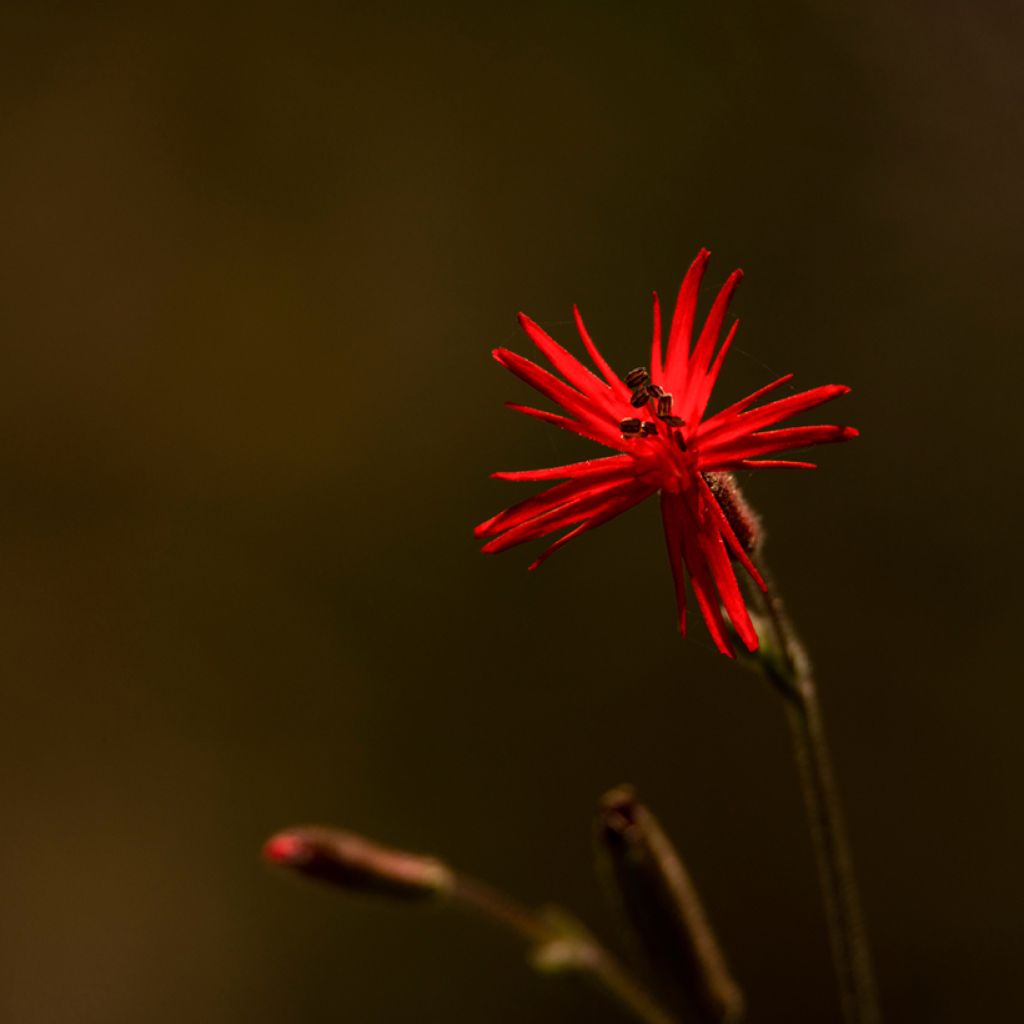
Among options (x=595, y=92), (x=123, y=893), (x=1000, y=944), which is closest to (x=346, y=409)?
(x=595, y=92)

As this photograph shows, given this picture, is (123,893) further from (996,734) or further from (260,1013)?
(996,734)

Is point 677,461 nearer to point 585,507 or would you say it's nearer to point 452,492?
point 585,507

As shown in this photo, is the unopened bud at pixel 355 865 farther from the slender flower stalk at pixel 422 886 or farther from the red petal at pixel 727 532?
the red petal at pixel 727 532

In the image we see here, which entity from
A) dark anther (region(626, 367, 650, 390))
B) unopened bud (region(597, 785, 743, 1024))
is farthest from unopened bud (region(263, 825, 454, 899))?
dark anther (region(626, 367, 650, 390))

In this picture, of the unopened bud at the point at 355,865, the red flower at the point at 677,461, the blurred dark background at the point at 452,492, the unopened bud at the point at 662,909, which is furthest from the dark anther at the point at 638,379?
the blurred dark background at the point at 452,492

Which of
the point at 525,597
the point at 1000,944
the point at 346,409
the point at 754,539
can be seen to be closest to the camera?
the point at 754,539

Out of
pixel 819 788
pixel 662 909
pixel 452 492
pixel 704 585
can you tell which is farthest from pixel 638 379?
pixel 452 492
